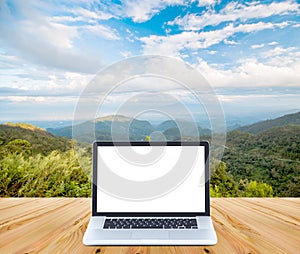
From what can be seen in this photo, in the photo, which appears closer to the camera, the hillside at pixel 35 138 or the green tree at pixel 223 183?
the green tree at pixel 223 183

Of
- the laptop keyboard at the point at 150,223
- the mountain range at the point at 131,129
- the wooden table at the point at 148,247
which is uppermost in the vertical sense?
the mountain range at the point at 131,129

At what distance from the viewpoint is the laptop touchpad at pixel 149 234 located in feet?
3.38

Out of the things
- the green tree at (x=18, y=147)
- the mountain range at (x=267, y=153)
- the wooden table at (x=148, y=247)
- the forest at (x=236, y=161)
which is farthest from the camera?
the green tree at (x=18, y=147)

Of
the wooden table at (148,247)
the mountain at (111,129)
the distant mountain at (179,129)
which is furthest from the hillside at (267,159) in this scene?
the wooden table at (148,247)

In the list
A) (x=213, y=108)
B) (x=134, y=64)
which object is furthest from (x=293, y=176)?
(x=134, y=64)

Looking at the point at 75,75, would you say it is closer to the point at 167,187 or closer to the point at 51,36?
the point at 51,36

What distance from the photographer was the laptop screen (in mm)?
1146

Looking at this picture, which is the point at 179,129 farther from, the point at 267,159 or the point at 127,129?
the point at 267,159

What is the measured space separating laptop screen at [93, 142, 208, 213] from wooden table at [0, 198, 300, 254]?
0.48ft

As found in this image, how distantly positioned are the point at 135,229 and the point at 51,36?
2944 millimetres

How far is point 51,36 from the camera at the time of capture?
350 cm

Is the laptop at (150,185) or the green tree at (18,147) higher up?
the green tree at (18,147)

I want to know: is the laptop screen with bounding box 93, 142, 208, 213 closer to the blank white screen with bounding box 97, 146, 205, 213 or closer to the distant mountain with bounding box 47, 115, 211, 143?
the blank white screen with bounding box 97, 146, 205, 213

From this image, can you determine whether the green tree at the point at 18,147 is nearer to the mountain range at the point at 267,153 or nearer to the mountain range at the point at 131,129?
the mountain range at the point at 267,153
